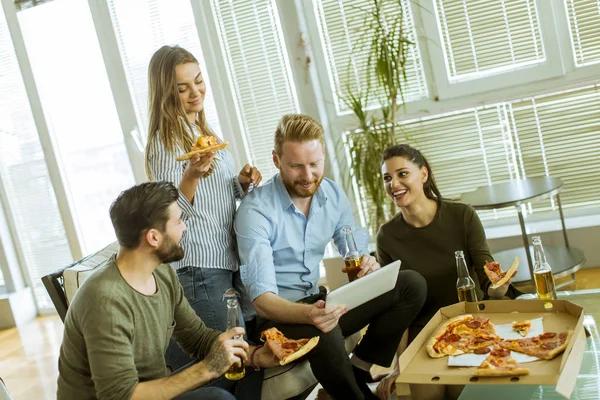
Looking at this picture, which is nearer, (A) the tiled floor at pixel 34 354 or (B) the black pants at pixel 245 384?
(B) the black pants at pixel 245 384

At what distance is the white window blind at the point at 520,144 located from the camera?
4.32 m

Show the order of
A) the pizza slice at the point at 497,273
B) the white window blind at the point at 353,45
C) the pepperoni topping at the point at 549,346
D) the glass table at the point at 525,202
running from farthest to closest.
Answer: the white window blind at the point at 353,45 → the glass table at the point at 525,202 → the pizza slice at the point at 497,273 → the pepperoni topping at the point at 549,346

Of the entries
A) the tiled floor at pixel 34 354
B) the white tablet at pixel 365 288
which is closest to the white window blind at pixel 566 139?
the tiled floor at pixel 34 354

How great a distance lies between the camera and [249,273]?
2.76m

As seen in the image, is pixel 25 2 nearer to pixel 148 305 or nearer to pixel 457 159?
pixel 457 159

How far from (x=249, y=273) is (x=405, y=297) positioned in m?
0.60

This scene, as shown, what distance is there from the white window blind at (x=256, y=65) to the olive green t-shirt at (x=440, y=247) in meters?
2.05

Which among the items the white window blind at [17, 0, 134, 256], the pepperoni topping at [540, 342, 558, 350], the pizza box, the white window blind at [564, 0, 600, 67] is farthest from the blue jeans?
the white window blind at [17, 0, 134, 256]

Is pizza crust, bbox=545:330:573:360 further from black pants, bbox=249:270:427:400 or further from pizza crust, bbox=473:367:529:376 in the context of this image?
black pants, bbox=249:270:427:400

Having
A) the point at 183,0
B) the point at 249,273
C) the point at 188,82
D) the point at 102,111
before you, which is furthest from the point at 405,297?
the point at 102,111

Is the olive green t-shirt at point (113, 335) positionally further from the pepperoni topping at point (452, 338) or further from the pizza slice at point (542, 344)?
the pizza slice at point (542, 344)

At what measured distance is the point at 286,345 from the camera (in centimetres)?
247

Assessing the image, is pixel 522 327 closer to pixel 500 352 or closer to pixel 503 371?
pixel 500 352

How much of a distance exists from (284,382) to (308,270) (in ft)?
1.73
